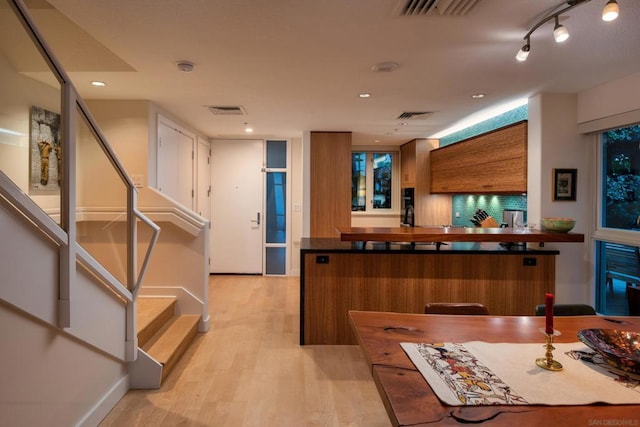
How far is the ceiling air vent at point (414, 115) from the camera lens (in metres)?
→ 4.31

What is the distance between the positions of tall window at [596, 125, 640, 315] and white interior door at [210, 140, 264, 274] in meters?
4.74

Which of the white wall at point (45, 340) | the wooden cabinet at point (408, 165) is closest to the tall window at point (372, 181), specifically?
the wooden cabinet at point (408, 165)

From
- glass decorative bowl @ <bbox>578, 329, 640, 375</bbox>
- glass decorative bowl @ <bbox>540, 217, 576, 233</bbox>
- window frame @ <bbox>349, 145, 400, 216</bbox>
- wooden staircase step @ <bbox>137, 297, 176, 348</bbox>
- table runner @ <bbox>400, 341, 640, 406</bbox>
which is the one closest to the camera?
table runner @ <bbox>400, 341, 640, 406</bbox>

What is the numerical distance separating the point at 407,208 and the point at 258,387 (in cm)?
450

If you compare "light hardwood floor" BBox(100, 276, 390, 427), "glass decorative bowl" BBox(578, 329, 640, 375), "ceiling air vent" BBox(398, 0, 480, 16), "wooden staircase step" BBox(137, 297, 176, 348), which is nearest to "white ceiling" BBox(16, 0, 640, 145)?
"ceiling air vent" BBox(398, 0, 480, 16)

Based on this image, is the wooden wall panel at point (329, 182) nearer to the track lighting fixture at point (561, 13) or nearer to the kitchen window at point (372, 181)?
the kitchen window at point (372, 181)

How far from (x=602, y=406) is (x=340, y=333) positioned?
2.56 metres

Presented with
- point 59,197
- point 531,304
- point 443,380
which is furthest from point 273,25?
point 531,304

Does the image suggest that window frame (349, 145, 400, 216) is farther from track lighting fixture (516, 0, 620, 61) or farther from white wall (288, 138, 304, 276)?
track lighting fixture (516, 0, 620, 61)

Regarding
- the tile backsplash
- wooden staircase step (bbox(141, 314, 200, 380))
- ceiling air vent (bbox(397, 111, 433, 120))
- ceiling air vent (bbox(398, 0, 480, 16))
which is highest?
ceiling air vent (bbox(397, 111, 433, 120))

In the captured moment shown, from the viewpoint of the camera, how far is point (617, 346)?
148 cm

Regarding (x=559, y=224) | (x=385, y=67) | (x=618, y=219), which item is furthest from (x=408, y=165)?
(x=385, y=67)

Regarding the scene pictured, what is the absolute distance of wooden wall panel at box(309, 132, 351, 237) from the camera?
5473mm

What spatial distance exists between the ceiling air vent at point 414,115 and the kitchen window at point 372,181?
2563mm
